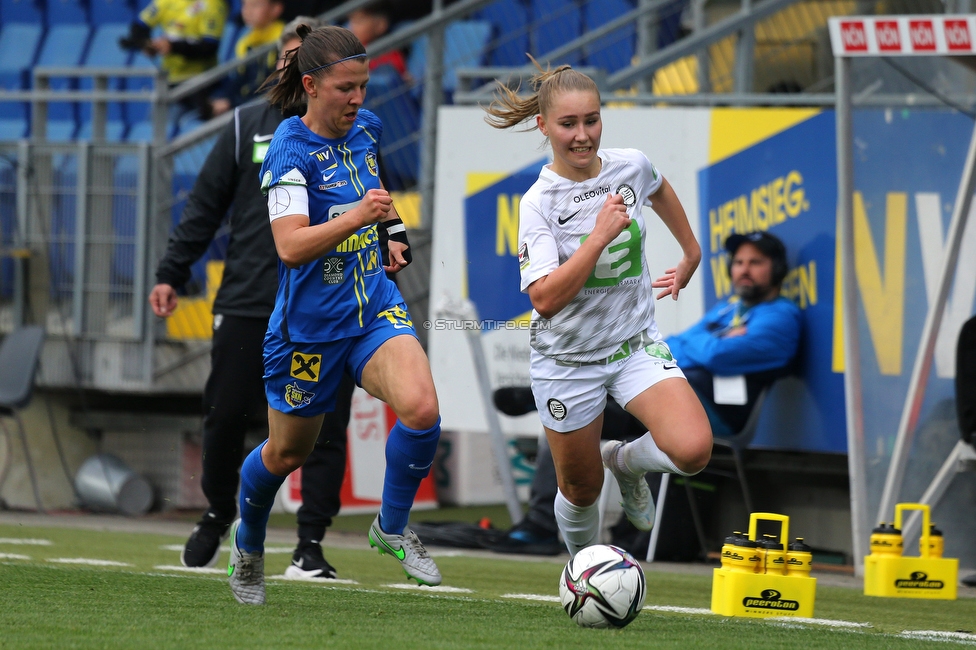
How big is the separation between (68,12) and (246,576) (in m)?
13.1

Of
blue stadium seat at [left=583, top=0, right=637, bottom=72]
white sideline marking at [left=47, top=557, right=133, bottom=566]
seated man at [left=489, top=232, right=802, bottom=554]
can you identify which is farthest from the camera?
blue stadium seat at [left=583, top=0, right=637, bottom=72]

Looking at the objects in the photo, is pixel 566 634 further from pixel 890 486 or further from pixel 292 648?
pixel 890 486

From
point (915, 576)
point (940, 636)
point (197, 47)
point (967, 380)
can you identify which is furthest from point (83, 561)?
point (197, 47)

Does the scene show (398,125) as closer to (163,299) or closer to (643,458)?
(163,299)

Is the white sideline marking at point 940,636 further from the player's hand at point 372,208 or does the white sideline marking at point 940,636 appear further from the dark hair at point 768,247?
the dark hair at point 768,247

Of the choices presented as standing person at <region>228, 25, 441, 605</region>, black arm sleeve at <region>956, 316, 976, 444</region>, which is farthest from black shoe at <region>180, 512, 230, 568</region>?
black arm sleeve at <region>956, 316, 976, 444</region>

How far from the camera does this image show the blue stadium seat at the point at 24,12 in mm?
16844

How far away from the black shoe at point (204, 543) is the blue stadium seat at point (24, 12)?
11.8 metres

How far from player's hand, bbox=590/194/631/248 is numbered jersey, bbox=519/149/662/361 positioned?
0.34m

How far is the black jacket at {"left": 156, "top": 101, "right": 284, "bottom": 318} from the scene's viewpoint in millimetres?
6371

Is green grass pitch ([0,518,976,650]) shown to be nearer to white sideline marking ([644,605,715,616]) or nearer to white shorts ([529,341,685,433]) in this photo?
white sideline marking ([644,605,715,616])

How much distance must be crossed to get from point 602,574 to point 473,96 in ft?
20.0

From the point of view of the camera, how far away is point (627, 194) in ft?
17.1

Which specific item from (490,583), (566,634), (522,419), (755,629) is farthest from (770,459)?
(566,634)
